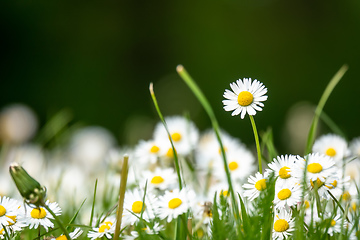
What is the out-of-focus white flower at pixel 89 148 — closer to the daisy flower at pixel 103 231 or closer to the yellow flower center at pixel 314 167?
the daisy flower at pixel 103 231

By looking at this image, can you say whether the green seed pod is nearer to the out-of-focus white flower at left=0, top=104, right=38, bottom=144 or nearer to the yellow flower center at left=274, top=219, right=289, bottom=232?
the yellow flower center at left=274, top=219, right=289, bottom=232

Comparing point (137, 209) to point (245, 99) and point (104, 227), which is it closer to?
point (104, 227)

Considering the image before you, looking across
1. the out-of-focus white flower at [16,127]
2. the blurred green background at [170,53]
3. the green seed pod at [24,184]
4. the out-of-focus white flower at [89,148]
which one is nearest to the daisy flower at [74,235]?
the green seed pod at [24,184]

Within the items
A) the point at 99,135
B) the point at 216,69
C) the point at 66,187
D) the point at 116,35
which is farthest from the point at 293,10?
the point at 66,187

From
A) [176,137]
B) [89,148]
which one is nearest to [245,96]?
[176,137]

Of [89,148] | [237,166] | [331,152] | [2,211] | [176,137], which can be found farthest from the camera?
[89,148]

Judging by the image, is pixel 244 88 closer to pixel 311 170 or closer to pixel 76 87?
pixel 311 170

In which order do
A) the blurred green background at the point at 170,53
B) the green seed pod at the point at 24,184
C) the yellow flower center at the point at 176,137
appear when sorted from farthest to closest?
1. the blurred green background at the point at 170,53
2. the yellow flower center at the point at 176,137
3. the green seed pod at the point at 24,184
